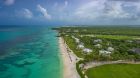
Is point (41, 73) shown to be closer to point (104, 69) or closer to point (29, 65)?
point (29, 65)

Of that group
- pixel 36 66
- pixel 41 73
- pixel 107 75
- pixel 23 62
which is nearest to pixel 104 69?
pixel 107 75

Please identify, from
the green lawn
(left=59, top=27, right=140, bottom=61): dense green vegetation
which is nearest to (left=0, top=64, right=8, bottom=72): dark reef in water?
the green lawn

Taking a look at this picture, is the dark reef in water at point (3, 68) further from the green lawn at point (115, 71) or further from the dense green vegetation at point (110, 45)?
the dense green vegetation at point (110, 45)

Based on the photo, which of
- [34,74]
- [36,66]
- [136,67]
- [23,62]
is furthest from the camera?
[23,62]

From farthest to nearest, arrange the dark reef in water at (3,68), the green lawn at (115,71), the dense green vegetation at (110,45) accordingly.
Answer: the dense green vegetation at (110,45) → the dark reef in water at (3,68) → the green lawn at (115,71)

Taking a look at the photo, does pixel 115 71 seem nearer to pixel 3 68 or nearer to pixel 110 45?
pixel 3 68

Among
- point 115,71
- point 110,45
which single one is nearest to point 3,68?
point 115,71

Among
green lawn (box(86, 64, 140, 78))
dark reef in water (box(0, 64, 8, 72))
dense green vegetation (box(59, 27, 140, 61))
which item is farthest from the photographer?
dense green vegetation (box(59, 27, 140, 61))

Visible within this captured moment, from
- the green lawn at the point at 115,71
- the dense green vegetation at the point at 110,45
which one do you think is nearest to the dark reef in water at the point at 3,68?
the green lawn at the point at 115,71

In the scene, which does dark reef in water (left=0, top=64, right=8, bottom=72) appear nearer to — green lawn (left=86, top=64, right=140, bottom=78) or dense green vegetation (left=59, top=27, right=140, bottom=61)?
green lawn (left=86, top=64, right=140, bottom=78)
